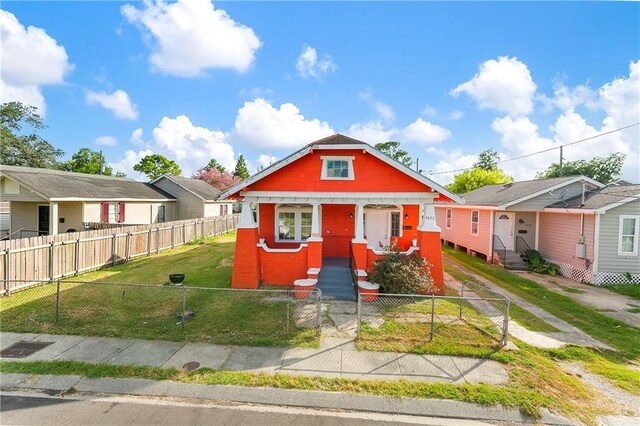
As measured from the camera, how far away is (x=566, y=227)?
1585 centimetres

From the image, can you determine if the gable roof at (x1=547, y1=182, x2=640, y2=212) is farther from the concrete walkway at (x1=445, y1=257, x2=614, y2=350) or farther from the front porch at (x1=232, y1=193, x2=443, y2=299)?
the front porch at (x1=232, y1=193, x2=443, y2=299)

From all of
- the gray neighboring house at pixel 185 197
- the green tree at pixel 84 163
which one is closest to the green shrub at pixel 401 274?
the gray neighboring house at pixel 185 197

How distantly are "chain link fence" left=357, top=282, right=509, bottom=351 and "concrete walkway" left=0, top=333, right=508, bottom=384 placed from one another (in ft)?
2.49

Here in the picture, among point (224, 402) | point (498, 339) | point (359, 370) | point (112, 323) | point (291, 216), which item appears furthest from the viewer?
point (291, 216)

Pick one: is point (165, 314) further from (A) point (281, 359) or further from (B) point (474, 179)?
(B) point (474, 179)

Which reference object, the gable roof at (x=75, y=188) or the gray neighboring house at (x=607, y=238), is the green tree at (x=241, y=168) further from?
the gray neighboring house at (x=607, y=238)

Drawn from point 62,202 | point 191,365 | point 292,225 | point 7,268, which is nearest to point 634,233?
point 292,225

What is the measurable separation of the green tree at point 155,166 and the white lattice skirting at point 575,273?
189 feet

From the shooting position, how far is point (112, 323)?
827 centimetres

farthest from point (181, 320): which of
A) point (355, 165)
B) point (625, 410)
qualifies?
point (625, 410)

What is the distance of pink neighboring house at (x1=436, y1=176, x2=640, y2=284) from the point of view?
1377cm

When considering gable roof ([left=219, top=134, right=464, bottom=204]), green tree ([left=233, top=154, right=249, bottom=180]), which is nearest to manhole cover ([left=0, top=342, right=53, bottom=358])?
gable roof ([left=219, top=134, right=464, bottom=204])

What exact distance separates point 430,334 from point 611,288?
1146 cm

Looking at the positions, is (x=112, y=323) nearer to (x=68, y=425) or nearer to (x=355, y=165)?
(x=68, y=425)
